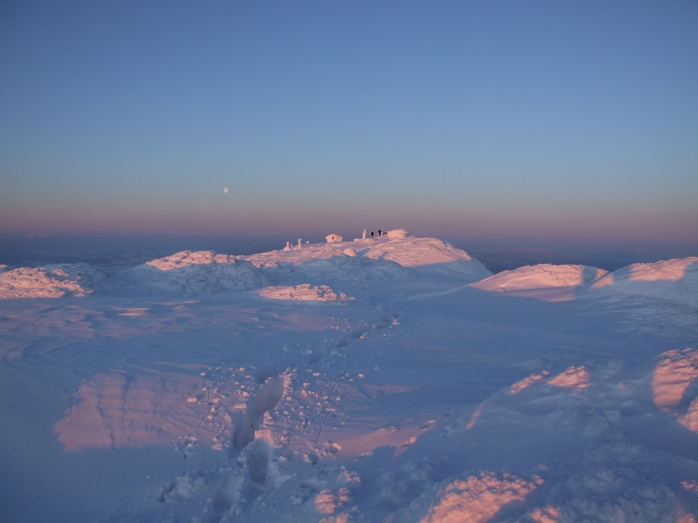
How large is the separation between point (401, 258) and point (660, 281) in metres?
15.9

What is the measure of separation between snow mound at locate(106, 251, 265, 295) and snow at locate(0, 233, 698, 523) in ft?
12.1

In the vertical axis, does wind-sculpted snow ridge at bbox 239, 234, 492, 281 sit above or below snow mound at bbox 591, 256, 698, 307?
below

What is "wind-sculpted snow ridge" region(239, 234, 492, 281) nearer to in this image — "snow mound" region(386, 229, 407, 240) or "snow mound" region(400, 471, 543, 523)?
"snow mound" region(386, 229, 407, 240)

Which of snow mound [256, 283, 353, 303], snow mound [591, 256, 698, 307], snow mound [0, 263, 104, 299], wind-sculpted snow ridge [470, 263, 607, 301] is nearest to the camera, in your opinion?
snow mound [591, 256, 698, 307]

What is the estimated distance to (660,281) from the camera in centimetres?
1102

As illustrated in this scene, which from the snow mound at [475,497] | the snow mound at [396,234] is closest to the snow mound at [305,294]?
the snow mound at [475,497]

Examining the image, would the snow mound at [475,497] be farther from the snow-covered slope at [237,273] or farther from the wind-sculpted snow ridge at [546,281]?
the snow-covered slope at [237,273]

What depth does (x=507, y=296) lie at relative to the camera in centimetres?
1386

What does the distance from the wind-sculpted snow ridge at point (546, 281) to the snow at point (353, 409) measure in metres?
0.94

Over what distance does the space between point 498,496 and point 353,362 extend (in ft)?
16.9

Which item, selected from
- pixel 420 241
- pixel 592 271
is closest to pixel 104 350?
pixel 592 271

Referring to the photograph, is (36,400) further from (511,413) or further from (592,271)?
(592,271)

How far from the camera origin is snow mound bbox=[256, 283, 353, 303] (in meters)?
13.3

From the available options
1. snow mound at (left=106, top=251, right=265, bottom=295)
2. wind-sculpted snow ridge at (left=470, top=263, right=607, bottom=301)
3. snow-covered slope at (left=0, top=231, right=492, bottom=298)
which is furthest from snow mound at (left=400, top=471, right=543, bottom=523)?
snow mound at (left=106, top=251, right=265, bottom=295)
